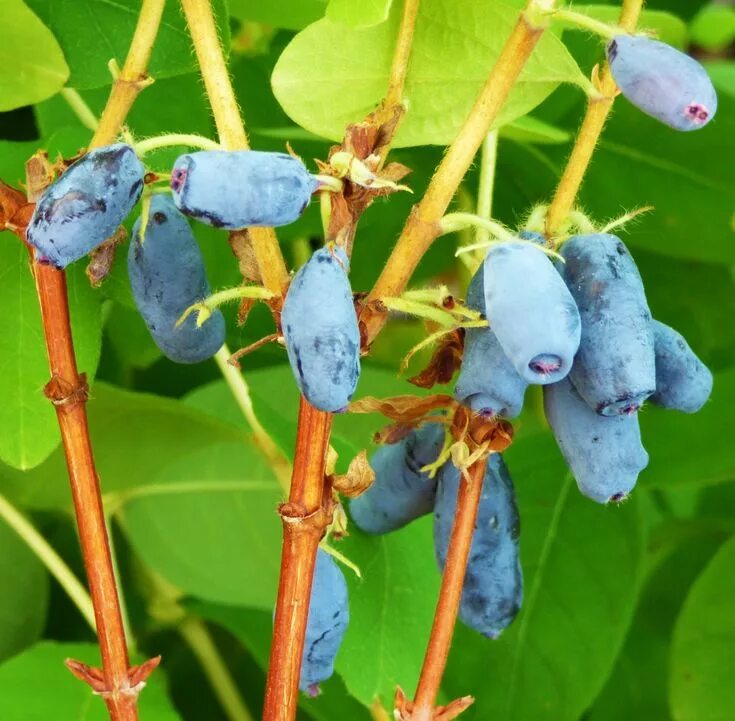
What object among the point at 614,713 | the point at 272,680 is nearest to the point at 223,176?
the point at 272,680

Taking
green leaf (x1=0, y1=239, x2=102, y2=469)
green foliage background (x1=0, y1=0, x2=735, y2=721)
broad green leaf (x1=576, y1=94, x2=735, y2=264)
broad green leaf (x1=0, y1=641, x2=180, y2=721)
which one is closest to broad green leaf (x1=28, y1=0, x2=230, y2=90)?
green foliage background (x1=0, y1=0, x2=735, y2=721)

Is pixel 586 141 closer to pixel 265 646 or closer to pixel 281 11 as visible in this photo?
pixel 281 11

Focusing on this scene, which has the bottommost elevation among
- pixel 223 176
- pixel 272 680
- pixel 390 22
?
pixel 272 680

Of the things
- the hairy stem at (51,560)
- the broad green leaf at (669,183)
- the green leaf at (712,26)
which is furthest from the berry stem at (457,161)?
the green leaf at (712,26)

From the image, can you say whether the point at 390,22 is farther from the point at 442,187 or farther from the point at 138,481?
the point at 138,481

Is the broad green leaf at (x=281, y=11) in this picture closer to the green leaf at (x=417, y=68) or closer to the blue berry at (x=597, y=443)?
the green leaf at (x=417, y=68)
